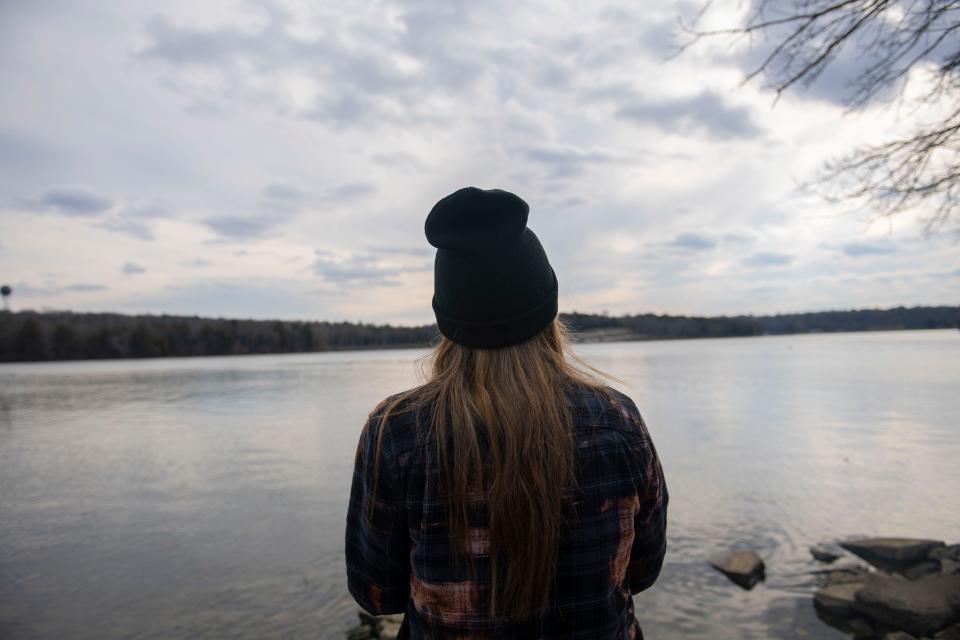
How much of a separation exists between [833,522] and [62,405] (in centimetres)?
3557

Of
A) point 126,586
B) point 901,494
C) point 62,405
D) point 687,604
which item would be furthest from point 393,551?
point 62,405

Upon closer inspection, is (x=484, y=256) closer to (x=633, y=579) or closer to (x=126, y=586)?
(x=633, y=579)

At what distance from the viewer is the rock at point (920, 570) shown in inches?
300

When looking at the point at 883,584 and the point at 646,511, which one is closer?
the point at 646,511

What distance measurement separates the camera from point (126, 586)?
28.0ft

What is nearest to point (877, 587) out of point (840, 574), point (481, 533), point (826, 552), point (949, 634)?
point (949, 634)

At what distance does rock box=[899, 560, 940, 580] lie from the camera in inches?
300

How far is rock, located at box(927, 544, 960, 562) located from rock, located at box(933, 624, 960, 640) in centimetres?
221

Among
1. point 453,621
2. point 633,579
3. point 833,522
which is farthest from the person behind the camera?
point 833,522

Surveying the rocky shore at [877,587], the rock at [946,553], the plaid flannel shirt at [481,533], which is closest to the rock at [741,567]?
the rocky shore at [877,587]

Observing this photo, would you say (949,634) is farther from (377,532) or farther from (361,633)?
(377,532)

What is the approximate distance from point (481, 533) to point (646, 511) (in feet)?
1.76

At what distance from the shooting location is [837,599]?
7047mm

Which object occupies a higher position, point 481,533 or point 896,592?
point 481,533
